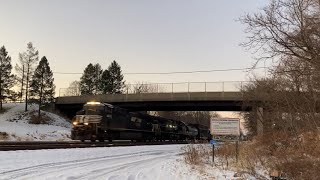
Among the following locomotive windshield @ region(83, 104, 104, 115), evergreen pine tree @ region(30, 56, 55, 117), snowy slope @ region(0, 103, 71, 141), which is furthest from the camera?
evergreen pine tree @ region(30, 56, 55, 117)

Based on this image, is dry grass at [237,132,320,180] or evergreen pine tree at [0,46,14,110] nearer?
dry grass at [237,132,320,180]

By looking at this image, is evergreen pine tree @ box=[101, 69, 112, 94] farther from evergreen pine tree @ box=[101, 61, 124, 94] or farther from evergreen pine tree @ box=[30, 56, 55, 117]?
evergreen pine tree @ box=[30, 56, 55, 117]

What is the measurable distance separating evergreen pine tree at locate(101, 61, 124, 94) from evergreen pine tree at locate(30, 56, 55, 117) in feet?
61.2

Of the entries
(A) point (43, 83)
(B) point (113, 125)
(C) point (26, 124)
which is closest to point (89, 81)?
(A) point (43, 83)

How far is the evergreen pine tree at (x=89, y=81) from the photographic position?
3898 inches

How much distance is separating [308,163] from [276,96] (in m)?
15.2

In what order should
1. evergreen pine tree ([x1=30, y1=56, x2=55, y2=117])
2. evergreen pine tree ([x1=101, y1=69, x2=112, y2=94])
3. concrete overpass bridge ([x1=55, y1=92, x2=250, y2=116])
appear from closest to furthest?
concrete overpass bridge ([x1=55, y1=92, x2=250, y2=116]) < evergreen pine tree ([x1=30, y1=56, x2=55, y2=117]) < evergreen pine tree ([x1=101, y1=69, x2=112, y2=94])

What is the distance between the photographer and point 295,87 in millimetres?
21359

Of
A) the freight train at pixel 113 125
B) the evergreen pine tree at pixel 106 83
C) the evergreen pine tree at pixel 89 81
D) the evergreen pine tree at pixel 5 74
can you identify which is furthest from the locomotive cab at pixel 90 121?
the evergreen pine tree at pixel 89 81

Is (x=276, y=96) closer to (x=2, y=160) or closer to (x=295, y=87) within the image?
(x=295, y=87)

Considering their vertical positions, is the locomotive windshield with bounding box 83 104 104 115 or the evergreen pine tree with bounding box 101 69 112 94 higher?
the evergreen pine tree with bounding box 101 69 112 94

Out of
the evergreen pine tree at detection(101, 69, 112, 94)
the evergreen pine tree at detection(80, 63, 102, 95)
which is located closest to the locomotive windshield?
the evergreen pine tree at detection(80, 63, 102, 95)

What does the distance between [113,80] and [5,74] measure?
27999 mm

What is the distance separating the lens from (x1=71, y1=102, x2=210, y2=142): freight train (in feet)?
126
